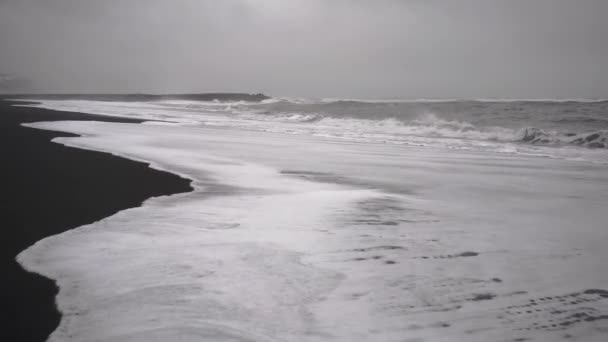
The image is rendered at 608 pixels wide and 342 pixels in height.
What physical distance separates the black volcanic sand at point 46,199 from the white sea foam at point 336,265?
0.30 feet

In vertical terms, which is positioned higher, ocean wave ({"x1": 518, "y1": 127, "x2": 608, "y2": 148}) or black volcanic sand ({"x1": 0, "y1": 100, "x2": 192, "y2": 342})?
ocean wave ({"x1": 518, "y1": 127, "x2": 608, "y2": 148})

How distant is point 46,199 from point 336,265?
2609mm

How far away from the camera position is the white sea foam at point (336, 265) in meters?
1.62

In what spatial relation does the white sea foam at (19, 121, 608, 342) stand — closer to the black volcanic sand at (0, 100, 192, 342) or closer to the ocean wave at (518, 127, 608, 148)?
the black volcanic sand at (0, 100, 192, 342)

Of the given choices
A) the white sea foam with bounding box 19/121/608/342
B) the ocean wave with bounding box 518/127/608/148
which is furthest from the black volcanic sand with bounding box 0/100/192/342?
the ocean wave with bounding box 518/127/608/148

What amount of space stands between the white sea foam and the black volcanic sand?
0.09 meters

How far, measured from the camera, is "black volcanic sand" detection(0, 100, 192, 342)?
5.57 ft

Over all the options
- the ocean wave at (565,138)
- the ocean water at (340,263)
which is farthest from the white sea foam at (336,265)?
the ocean wave at (565,138)

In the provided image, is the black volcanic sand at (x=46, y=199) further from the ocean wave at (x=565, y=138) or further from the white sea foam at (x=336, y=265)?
the ocean wave at (x=565, y=138)

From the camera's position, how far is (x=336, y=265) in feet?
7.32

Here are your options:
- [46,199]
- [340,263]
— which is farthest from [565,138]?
[46,199]

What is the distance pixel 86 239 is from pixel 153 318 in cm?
120

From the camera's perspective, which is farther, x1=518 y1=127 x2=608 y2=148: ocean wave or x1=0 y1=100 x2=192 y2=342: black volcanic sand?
x1=518 y1=127 x2=608 y2=148: ocean wave

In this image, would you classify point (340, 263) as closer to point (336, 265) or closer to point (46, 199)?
point (336, 265)
